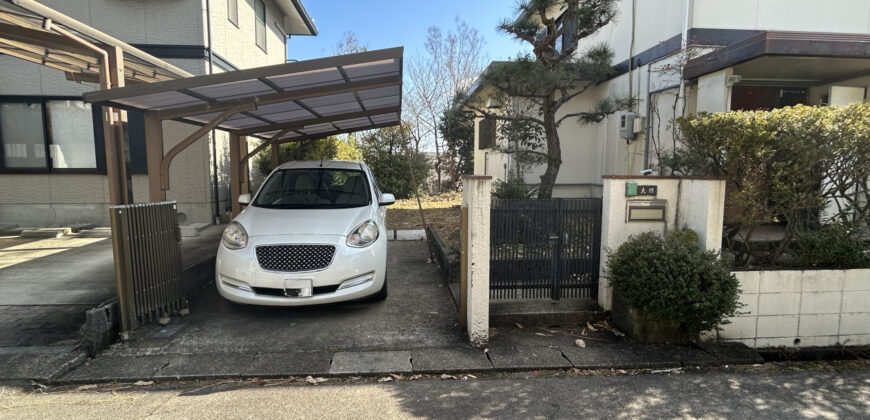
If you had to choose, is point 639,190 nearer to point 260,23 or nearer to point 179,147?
point 179,147

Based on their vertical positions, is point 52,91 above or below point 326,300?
above

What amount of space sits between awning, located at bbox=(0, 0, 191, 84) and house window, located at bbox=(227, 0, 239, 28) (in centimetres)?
410

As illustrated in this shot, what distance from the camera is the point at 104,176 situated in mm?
8719

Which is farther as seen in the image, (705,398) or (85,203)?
(85,203)

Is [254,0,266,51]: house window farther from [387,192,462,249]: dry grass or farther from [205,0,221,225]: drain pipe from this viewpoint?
[387,192,462,249]: dry grass

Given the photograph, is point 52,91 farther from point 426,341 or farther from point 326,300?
point 426,341

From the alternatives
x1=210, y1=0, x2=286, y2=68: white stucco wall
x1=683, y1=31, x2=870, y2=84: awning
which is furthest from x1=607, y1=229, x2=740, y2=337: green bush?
x1=210, y1=0, x2=286, y2=68: white stucco wall

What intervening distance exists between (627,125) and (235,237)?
723 centimetres

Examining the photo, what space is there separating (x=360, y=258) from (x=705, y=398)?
10.1 ft

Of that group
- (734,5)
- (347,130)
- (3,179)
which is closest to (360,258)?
(347,130)

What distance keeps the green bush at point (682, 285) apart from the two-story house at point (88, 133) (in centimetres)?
782

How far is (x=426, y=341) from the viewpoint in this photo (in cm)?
402

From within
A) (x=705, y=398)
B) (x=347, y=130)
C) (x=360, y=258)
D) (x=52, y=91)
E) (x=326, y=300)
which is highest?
(x=52, y=91)

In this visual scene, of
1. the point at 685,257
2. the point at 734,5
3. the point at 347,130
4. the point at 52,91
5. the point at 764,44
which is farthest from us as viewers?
the point at 347,130
